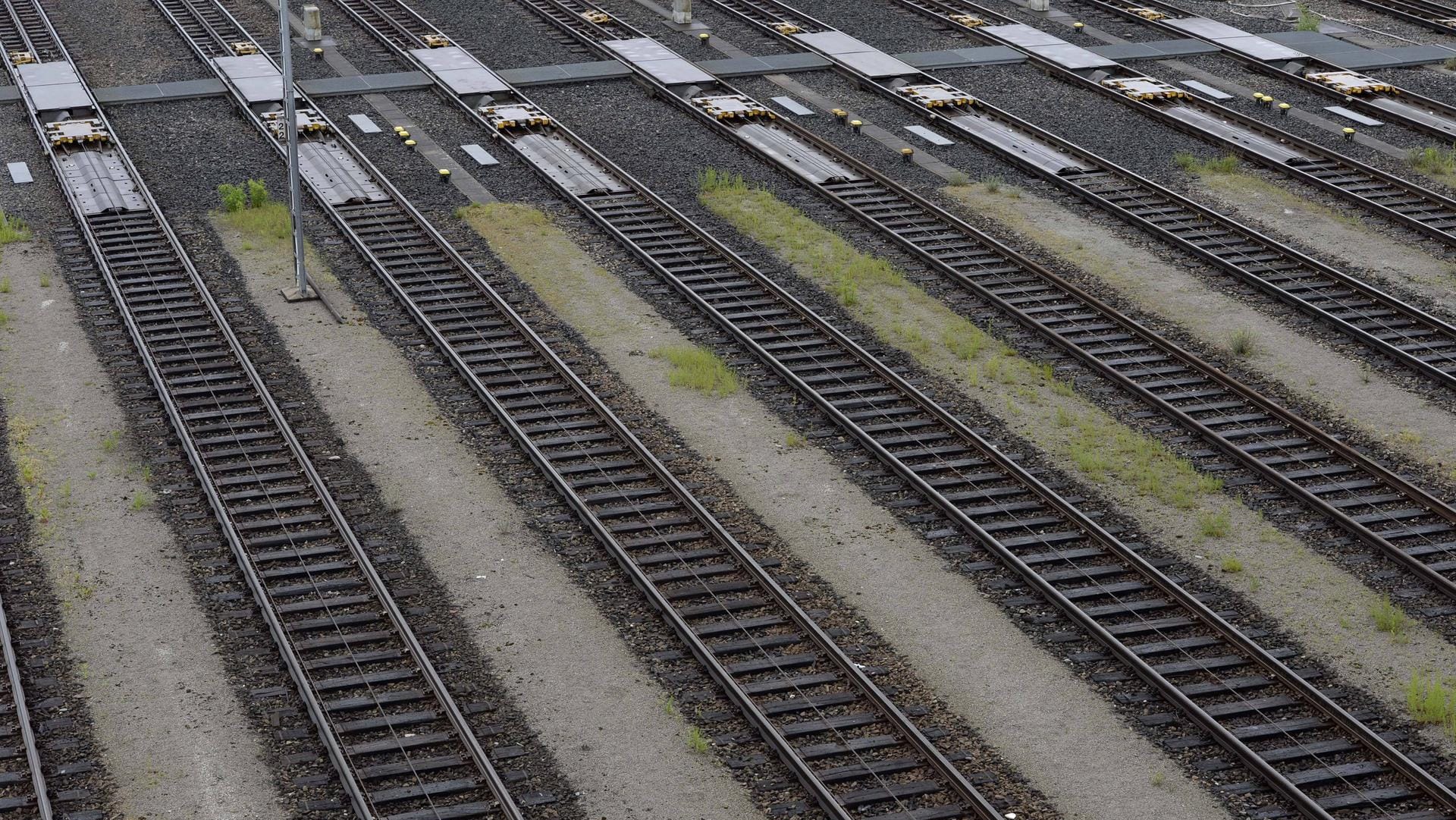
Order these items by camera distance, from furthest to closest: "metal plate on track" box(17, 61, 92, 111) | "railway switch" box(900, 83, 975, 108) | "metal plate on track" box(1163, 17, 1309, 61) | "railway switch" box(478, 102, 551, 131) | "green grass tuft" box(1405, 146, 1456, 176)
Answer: "metal plate on track" box(1163, 17, 1309, 61) → "railway switch" box(900, 83, 975, 108) → "metal plate on track" box(17, 61, 92, 111) → "railway switch" box(478, 102, 551, 131) → "green grass tuft" box(1405, 146, 1456, 176)

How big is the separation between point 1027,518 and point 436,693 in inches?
249

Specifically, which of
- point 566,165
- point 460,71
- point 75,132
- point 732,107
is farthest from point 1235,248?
point 75,132

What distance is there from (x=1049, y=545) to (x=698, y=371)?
5438 millimetres

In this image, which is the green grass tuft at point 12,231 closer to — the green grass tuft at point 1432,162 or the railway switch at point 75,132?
the railway switch at point 75,132

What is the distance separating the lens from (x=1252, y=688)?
1427 centimetres

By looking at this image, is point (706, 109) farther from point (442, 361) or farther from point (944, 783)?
point (944, 783)

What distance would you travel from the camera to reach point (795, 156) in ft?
92.9

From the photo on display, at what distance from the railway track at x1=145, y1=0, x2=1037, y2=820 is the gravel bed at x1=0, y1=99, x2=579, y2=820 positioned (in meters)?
1.76

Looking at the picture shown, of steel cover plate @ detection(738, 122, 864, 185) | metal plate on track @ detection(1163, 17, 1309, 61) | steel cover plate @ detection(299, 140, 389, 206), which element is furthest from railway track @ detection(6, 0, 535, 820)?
metal plate on track @ detection(1163, 17, 1309, 61)

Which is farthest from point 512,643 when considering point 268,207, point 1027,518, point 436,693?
point 268,207

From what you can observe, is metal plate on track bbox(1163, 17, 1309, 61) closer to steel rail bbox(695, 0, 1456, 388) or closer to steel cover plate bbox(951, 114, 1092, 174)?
steel rail bbox(695, 0, 1456, 388)

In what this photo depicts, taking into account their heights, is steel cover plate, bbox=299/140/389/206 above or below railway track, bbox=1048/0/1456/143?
below

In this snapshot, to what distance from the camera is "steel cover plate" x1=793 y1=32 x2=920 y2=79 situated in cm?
3322

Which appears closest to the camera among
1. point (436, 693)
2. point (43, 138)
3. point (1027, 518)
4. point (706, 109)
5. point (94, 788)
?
point (94, 788)
